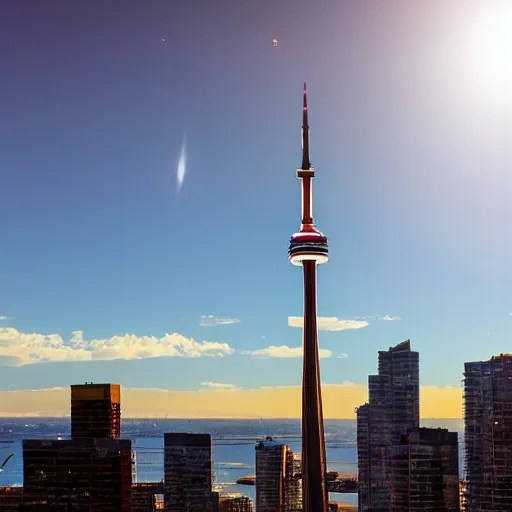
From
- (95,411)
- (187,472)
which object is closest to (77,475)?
(95,411)

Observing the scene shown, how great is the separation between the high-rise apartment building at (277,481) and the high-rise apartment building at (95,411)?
710 inches

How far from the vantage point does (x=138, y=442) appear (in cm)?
16375

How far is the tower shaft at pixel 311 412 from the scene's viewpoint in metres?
36.3

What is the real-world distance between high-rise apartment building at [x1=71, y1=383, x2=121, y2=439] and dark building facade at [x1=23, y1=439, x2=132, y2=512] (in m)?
4.92

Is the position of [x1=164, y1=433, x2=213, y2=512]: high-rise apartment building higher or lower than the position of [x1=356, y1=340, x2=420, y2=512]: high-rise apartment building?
lower

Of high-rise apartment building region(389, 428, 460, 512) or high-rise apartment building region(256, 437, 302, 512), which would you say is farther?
high-rise apartment building region(256, 437, 302, 512)

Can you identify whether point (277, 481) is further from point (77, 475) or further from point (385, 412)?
point (77, 475)

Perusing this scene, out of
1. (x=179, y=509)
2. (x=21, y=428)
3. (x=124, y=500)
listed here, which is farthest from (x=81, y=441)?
(x=21, y=428)

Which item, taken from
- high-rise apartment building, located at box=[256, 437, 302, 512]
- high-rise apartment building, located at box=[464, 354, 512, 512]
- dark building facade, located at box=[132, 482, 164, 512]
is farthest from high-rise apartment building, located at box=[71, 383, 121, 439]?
high-rise apartment building, located at box=[464, 354, 512, 512]

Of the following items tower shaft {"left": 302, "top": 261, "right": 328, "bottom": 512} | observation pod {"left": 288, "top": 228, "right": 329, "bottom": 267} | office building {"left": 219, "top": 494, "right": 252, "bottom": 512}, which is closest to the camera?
tower shaft {"left": 302, "top": 261, "right": 328, "bottom": 512}

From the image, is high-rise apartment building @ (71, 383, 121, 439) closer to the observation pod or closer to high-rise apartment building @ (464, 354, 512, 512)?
high-rise apartment building @ (464, 354, 512, 512)

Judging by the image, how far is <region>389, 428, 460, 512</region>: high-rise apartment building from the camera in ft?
180

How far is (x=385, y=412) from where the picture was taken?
75.0m

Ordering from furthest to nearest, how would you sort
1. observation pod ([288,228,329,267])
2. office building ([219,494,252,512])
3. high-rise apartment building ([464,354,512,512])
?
1. office building ([219,494,252,512])
2. high-rise apartment building ([464,354,512,512])
3. observation pod ([288,228,329,267])
